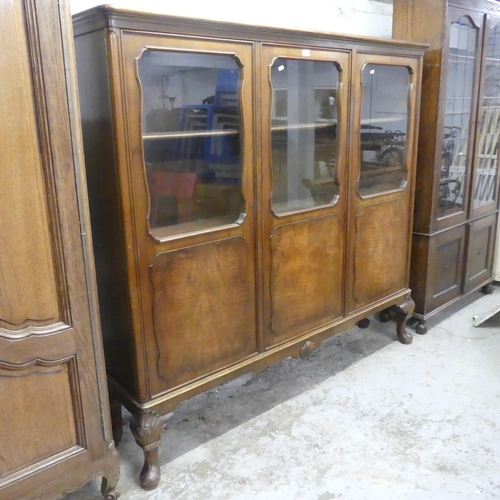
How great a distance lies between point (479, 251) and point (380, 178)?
4.00ft

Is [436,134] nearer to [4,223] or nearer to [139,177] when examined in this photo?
[139,177]

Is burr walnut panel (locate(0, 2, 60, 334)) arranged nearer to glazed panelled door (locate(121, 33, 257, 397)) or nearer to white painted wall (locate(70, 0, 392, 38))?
glazed panelled door (locate(121, 33, 257, 397))

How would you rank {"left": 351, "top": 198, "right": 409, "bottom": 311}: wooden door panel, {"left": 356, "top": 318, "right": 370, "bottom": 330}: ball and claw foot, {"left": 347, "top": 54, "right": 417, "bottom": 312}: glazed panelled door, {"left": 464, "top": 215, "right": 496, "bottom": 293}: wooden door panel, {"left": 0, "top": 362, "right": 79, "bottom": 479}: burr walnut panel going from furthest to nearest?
{"left": 464, "top": 215, "right": 496, "bottom": 293}: wooden door panel
{"left": 356, "top": 318, "right": 370, "bottom": 330}: ball and claw foot
{"left": 351, "top": 198, "right": 409, "bottom": 311}: wooden door panel
{"left": 347, "top": 54, "right": 417, "bottom": 312}: glazed panelled door
{"left": 0, "top": 362, "right": 79, "bottom": 479}: burr walnut panel

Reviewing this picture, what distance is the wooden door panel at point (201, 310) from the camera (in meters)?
1.74

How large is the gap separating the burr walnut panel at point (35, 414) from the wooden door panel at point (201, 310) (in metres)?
0.35

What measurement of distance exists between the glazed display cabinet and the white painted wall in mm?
243

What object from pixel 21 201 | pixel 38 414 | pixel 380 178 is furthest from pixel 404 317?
pixel 21 201

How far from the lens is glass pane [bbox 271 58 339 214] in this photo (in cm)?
205

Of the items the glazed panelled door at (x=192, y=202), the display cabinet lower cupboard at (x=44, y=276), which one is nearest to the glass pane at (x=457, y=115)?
the glazed panelled door at (x=192, y=202)

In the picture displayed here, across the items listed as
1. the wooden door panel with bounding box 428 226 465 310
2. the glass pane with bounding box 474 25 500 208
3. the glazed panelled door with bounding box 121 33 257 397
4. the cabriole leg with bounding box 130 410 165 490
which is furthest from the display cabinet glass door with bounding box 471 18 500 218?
the cabriole leg with bounding box 130 410 165 490

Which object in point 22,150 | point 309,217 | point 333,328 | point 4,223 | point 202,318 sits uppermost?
point 22,150

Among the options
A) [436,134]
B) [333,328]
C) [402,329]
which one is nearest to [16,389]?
[333,328]

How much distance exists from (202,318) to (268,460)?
2.05ft

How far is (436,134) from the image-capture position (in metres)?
2.69
